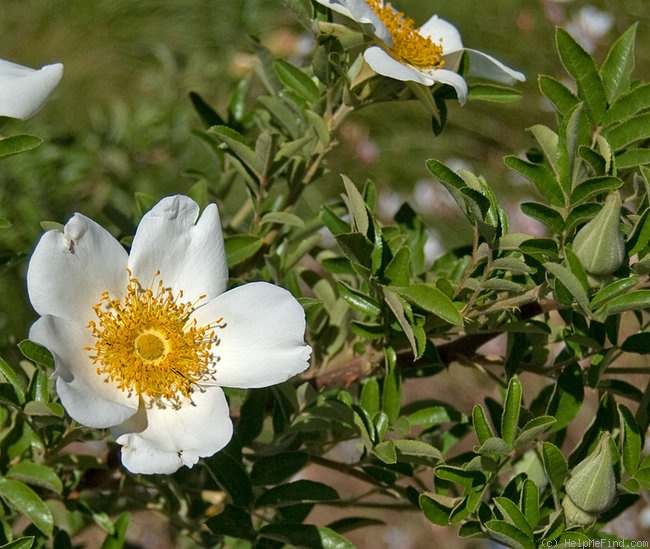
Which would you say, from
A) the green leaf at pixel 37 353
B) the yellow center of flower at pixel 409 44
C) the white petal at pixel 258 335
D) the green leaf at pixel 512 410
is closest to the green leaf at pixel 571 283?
the green leaf at pixel 512 410

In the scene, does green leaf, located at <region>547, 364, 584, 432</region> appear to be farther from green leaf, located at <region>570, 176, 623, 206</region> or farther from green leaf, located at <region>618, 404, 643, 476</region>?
green leaf, located at <region>570, 176, 623, 206</region>

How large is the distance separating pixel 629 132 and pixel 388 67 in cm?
25

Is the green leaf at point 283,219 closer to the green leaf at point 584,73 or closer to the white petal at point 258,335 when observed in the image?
the white petal at point 258,335

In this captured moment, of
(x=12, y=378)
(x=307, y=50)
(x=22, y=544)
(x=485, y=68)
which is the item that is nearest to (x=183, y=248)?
(x=12, y=378)

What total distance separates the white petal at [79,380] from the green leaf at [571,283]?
393 mm

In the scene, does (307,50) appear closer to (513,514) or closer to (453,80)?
(453,80)

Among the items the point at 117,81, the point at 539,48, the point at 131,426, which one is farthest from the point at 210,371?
the point at 539,48

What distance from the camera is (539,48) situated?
149 inches

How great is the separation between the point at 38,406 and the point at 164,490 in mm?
315

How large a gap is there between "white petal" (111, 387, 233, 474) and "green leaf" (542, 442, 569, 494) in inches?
11.6

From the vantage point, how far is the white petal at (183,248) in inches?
33.0

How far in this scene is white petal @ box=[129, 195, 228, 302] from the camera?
84 centimetres

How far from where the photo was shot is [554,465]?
0.82 m

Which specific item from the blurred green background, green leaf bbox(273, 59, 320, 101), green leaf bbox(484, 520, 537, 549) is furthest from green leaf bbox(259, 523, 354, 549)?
the blurred green background
